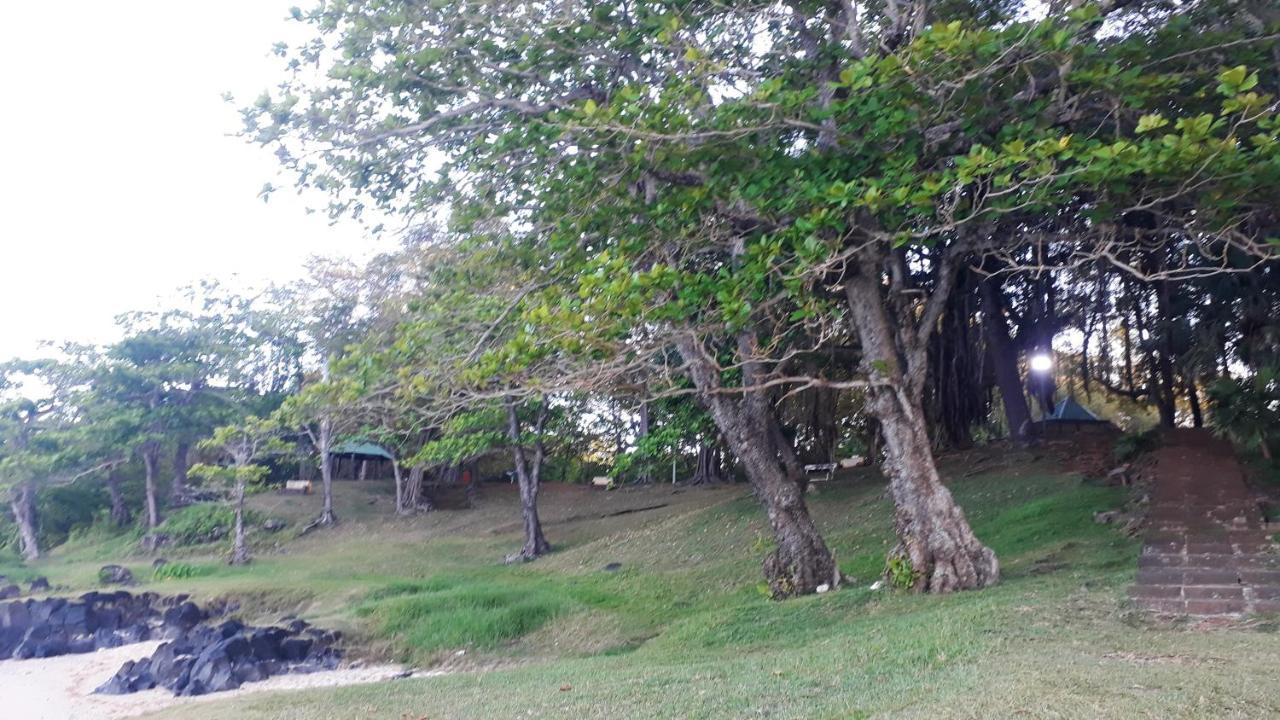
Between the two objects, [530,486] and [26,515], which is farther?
[26,515]

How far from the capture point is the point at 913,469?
10.0 metres

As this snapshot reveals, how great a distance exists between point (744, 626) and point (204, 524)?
69.2 feet

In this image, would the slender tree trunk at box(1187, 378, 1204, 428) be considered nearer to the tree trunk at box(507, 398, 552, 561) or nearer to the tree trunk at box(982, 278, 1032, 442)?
the tree trunk at box(982, 278, 1032, 442)

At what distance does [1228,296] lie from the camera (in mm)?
15375

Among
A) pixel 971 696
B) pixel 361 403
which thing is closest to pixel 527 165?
pixel 361 403

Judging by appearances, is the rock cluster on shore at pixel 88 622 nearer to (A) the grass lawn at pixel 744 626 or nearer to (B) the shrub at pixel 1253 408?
(A) the grass lawn at pixel 744 626

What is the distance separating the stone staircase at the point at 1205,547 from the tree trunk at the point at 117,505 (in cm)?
2742

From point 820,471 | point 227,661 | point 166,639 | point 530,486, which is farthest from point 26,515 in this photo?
point 820,471

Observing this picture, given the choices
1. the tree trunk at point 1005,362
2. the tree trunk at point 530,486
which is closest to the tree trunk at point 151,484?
the tree trunk at point 530,486

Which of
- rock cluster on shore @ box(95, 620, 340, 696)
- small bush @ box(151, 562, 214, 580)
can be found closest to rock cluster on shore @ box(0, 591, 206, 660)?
small bush @ box(151, 562, 214, 580)

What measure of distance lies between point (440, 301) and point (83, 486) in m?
24.6

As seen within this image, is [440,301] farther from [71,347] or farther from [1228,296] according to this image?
[71,347]

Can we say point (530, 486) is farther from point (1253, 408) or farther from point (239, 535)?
point (1253, 408)

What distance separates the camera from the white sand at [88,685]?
11.5 metres
